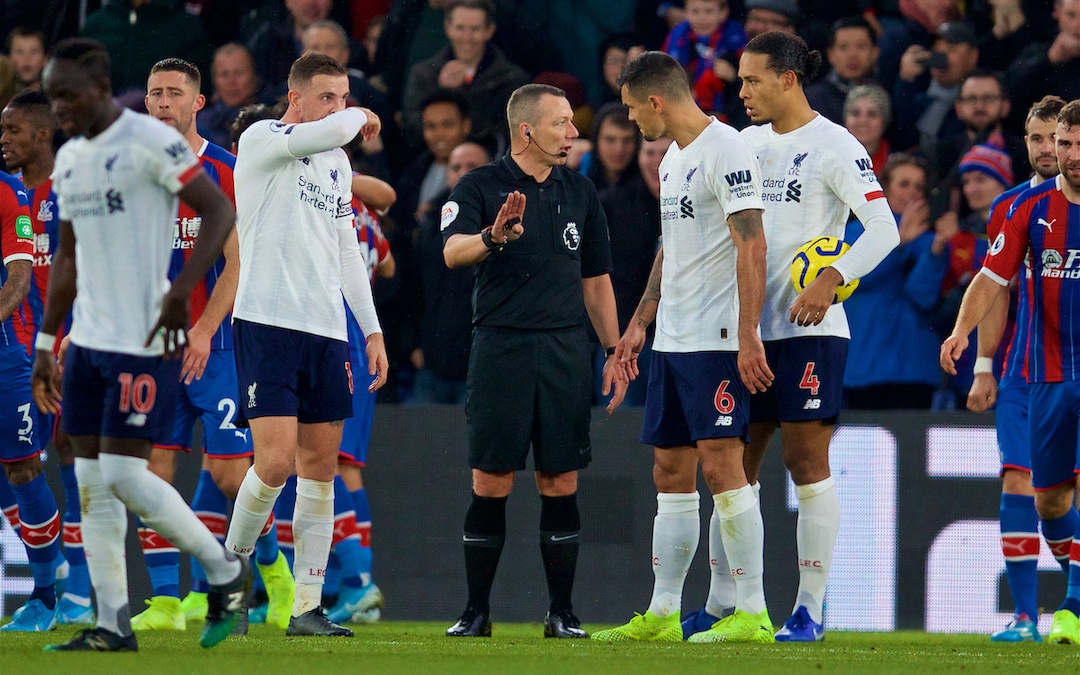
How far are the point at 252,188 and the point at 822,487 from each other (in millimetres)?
2975

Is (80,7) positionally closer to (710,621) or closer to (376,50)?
(376,50)

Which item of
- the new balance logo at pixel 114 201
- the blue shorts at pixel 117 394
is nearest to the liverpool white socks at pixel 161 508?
the blue shorts at pixel 117 394

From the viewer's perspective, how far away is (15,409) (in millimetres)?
7750

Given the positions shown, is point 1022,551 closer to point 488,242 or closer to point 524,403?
point 524,403

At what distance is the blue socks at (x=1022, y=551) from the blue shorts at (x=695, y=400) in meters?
1.73

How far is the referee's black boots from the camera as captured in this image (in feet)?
23.3

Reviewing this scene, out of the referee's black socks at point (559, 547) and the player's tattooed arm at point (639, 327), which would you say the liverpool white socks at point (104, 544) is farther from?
the player's tattooed arm at point (639, 327)

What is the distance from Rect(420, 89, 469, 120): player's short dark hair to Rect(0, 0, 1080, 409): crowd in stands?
0.01 metres

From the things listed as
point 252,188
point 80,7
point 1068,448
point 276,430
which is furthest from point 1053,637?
point 80,7

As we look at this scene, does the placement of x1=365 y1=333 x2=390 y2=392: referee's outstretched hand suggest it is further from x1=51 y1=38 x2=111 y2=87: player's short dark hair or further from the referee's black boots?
x1=51 y1=38 x2=111 y2=87: player's short dark hair

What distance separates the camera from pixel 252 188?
6.70 m

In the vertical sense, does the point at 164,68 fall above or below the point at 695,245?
above

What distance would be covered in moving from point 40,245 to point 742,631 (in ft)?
14.9

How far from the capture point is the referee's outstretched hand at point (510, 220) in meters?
6.59
